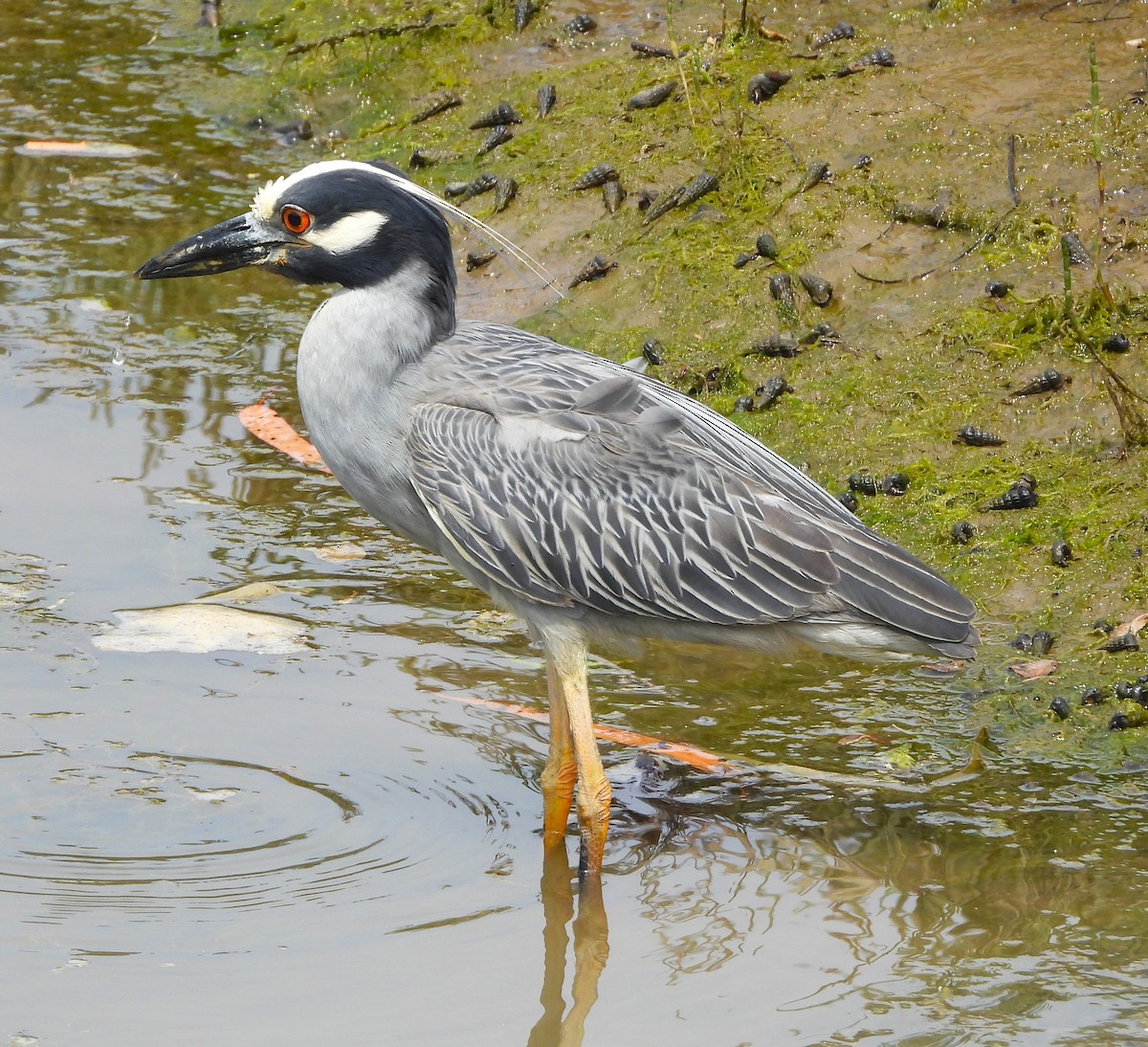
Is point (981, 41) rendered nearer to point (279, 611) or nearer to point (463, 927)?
point (279, 611)

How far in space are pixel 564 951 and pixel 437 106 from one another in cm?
678

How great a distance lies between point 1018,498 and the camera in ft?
21.0

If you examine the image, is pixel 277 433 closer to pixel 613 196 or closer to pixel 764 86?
pixel 613 196

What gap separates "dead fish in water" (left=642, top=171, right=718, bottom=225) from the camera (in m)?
8.41

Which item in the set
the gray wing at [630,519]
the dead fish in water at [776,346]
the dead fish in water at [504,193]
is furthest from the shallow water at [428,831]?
the dead fish in water at [504,193]

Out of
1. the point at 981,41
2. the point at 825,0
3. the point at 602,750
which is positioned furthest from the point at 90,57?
the point at 602,750

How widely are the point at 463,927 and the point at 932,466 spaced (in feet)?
10.5

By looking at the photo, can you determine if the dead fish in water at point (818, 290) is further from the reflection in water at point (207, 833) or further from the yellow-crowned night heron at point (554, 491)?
the reflection in water at point (207, 833)

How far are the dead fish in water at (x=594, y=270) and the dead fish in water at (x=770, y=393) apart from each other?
132 centimetres

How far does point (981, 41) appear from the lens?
8.70 metres

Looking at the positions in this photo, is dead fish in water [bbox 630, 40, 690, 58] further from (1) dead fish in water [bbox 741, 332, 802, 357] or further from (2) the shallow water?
(2) the shallow water

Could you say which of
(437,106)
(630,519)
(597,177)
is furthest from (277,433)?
(437,106)

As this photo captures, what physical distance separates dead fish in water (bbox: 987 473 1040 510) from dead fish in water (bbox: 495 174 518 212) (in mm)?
3540

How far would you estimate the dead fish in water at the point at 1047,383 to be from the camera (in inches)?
269
